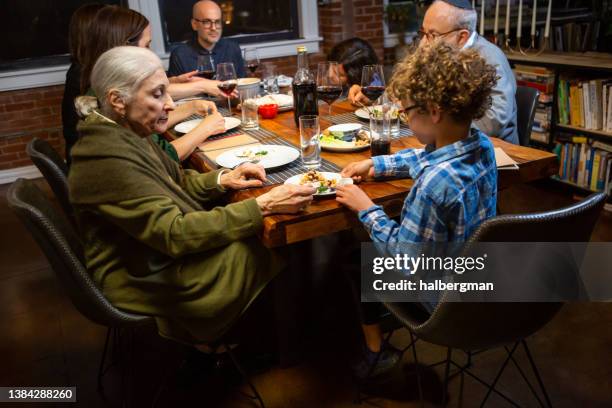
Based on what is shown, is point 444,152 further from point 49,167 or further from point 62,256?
point 49,167

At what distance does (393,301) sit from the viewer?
1575 millimetres

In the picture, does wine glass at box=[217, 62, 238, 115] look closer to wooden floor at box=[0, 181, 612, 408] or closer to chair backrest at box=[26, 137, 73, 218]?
chair backrest at box=[26, 137, 73, 218]

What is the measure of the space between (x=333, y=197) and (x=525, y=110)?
1.32 m

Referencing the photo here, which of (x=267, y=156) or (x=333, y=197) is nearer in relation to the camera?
(x=333, y=197)

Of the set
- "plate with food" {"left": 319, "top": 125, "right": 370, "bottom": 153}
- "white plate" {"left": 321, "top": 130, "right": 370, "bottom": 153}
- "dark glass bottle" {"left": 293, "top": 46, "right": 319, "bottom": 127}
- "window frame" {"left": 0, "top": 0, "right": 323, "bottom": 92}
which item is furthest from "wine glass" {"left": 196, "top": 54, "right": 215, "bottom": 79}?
"window frame" {"left": 0, "top": 0, "right": 323, "bottom": 92}

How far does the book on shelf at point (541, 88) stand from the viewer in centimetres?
354

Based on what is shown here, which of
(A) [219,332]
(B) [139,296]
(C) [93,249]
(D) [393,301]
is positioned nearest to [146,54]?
(C) [93,249]

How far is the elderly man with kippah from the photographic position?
2209 mm

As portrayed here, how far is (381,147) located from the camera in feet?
6.03

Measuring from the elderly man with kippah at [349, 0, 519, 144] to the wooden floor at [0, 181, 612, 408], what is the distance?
84 cm

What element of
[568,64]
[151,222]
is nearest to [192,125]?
[151,222]

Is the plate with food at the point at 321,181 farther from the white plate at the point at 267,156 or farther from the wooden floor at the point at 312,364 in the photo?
the wooden floor at the point at 312,364

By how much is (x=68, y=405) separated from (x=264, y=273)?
0.95 metres

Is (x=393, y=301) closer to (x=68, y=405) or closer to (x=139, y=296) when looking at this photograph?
(x=139, y=296)
